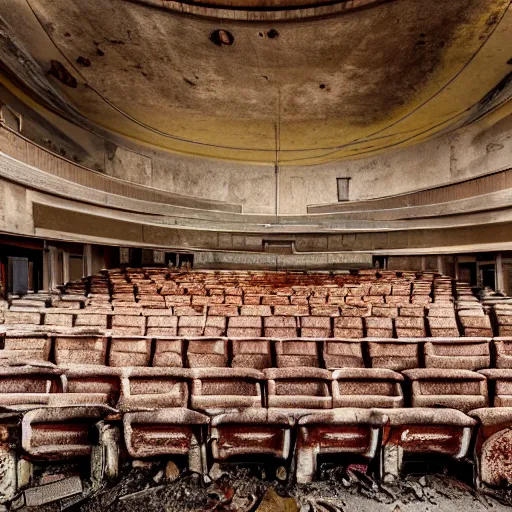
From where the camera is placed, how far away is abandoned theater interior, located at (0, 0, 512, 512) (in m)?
1.68

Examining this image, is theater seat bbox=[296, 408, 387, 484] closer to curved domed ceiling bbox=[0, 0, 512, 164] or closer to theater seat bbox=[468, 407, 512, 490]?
theater seat bbox=[468, 407, 512, 490]

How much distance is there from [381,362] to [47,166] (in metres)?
4.64

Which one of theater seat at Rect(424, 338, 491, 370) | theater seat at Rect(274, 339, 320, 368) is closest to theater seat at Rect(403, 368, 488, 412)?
theater seat at Rect(424, 338, 491, 370)

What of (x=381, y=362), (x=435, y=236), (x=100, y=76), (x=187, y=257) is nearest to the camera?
(x=381, y=362)

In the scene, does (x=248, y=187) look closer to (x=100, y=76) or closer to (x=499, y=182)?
(x=100, y=76)

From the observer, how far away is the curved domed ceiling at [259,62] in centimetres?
332

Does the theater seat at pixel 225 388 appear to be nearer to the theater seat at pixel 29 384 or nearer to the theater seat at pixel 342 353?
the theater seat at pixel 342 353

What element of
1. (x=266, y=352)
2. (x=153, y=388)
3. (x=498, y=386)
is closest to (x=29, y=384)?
(x=153, y=388)

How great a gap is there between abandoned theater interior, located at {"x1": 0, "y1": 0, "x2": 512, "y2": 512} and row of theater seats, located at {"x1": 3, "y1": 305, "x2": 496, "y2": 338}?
19 millimetres

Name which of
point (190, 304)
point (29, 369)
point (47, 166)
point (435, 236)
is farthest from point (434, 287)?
point (47, 166)

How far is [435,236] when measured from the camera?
19.7 feet

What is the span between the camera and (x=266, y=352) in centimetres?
251

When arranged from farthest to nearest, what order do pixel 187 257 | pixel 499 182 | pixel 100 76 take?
pixel 187 257
pixel 499 182
pixel 100 76

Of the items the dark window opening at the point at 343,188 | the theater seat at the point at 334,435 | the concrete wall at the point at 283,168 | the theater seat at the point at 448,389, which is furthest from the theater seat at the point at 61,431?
the dark window opening at the point at 343,188
